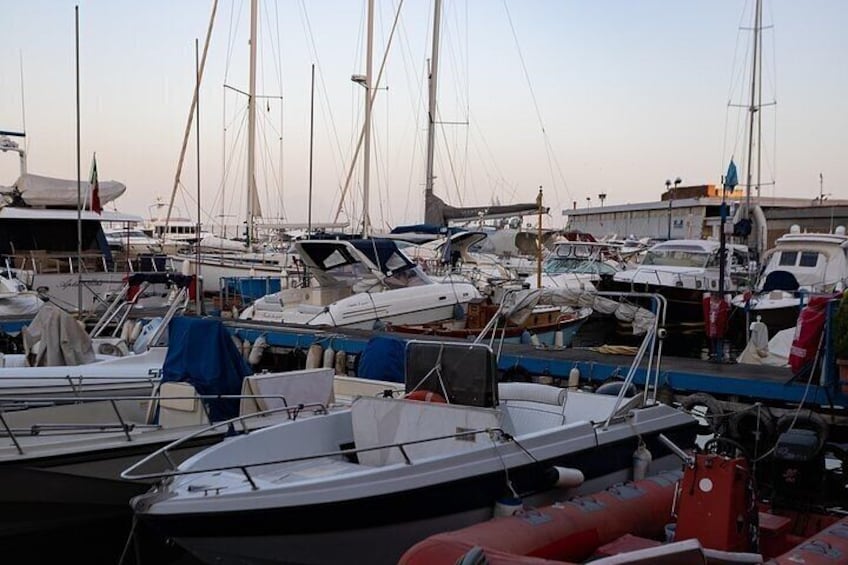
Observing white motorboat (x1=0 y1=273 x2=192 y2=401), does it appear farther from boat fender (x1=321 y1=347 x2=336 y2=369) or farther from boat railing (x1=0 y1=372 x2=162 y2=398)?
boat fender (x1=321 y1=347 x2=336 y2=369)

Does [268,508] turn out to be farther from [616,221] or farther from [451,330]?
[616,221]

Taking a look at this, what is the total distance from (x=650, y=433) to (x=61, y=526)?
5.08 metres

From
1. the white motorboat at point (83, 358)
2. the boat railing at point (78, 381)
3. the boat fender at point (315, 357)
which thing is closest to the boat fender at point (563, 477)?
the boat railing at point (78, 381)

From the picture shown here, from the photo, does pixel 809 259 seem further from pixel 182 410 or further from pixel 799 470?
pixel 182 410

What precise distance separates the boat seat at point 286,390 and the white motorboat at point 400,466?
0.96 metres

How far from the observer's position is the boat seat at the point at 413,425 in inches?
239

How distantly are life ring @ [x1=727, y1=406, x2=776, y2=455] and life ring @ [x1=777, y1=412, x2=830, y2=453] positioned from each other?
107mm

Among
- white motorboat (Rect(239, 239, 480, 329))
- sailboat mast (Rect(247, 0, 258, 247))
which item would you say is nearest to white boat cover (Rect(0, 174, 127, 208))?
sailboat mast (Rect(247, 0, 258, 247))

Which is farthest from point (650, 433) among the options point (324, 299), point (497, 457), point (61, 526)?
point (324, 299)

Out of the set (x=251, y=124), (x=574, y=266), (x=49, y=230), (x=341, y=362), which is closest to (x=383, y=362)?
(x=341, y=362)

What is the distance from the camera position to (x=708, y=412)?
29.7 feet

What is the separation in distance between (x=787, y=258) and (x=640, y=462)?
1562 centimetres

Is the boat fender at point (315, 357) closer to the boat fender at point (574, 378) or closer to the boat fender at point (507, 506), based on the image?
the boat fender at point (574, 378)

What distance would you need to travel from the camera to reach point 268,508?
A: 518 cm
